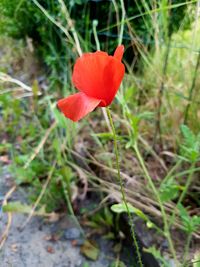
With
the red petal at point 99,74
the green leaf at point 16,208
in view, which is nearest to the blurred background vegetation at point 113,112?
the green leaf at point 16,208

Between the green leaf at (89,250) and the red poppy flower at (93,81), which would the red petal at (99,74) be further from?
the green leaf at (89,250)

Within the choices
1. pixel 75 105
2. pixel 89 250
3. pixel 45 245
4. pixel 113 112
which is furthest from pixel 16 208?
pixel 75 105

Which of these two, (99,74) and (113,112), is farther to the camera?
(113,112)

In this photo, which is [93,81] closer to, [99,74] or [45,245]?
[99,74]

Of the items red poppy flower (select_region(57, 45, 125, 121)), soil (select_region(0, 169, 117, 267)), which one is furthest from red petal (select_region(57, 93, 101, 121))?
soil (select_region(0, 169, 117, 267))

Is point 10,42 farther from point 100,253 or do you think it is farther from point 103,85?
point 103,85

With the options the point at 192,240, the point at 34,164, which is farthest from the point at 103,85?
the point at 34,164
